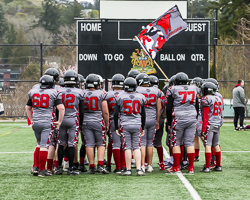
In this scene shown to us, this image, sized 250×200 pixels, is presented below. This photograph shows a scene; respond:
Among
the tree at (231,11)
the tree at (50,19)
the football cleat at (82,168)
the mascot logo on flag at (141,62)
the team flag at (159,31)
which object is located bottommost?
the football cleat at (82,168)

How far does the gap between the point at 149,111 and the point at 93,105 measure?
1.17 metres

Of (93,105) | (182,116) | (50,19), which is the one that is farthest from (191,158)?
(50,19)

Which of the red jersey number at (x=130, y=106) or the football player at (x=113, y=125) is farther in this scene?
the football player at (x=113, y=125)

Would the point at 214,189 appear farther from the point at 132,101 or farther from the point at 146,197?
the point at 132,101

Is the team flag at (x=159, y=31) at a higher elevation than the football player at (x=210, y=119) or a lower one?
higher

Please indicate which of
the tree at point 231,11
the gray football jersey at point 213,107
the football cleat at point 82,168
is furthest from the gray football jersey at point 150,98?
the tree at point 231,11

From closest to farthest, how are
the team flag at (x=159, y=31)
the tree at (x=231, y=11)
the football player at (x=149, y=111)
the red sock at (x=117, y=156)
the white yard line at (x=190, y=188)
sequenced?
the white yard line at (x=190, y=188) < the red sock at (x=117, y=156) < the football player at (x=149, y=111) < the team flag at (x=159, y=31) < the tree at (x=231, y=11)

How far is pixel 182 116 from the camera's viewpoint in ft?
26.3

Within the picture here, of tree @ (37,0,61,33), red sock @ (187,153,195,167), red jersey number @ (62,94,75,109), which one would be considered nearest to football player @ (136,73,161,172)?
red sock @ (187,153,195,167)

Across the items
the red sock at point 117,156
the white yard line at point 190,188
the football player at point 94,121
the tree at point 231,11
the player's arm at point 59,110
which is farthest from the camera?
the tree at point 231,11

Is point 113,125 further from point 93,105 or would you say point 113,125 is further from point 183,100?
point 183,100

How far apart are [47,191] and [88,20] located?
41.2 ft

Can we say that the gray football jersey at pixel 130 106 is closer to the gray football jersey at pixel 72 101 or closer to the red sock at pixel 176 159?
the gray football jersey at pixel 72 101

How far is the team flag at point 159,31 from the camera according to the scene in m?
Answer: 12.4
